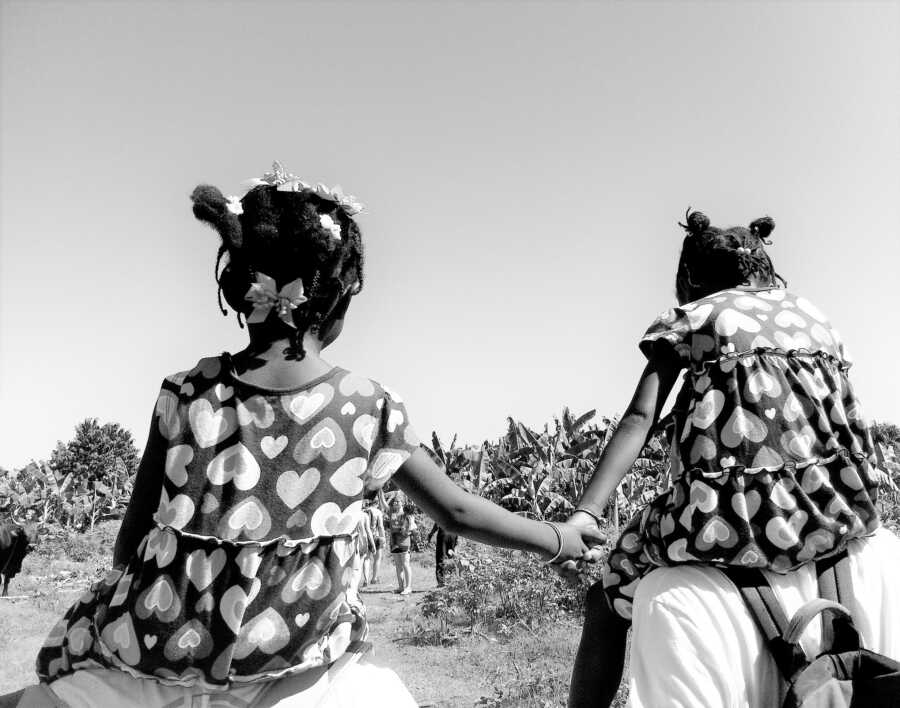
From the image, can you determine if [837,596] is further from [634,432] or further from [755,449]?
[634,432]

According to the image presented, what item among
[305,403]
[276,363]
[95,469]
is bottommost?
[95,469]

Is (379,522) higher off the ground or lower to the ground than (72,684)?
higher

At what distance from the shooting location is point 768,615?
1.83 meters

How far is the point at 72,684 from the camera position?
1.72 m

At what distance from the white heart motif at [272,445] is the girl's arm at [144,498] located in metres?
0.31

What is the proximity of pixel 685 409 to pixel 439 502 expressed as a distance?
828mm

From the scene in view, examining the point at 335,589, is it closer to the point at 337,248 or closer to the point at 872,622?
the point at 337,248

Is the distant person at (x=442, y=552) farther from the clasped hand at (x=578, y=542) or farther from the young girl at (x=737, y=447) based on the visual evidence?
the young girl at (x=737, y=447)

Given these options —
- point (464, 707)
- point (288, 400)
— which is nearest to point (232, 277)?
point (288, 400)

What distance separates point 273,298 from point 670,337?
1.18m

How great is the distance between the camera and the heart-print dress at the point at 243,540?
1.65m

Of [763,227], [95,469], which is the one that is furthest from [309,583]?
[95,469]

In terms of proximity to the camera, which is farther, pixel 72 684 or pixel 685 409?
pixel 685 409

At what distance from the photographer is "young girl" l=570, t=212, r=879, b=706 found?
6.25 feet
